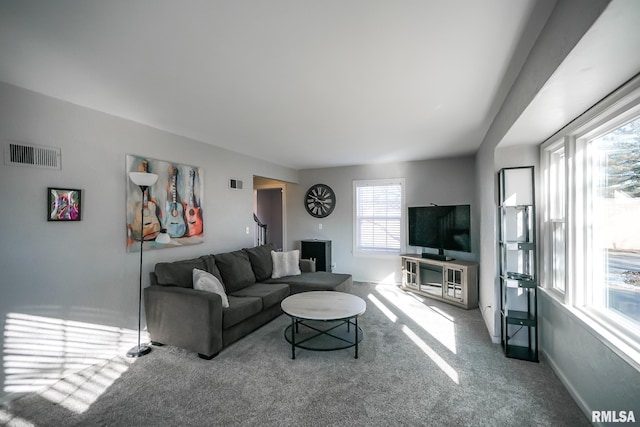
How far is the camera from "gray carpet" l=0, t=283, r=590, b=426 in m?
1.88

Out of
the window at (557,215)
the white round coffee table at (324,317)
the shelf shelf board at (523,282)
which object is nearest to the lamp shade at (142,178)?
the white round coffee table at (324,317)

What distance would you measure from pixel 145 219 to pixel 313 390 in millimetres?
2543

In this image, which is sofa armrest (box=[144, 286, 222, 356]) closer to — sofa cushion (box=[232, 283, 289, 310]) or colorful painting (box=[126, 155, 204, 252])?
colorful painting (box=[126, 155, 204, 252])

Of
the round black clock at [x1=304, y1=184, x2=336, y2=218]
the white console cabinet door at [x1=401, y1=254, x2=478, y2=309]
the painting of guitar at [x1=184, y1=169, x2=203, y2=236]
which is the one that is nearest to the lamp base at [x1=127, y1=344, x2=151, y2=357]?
the painting of guitar at [x1=184, y1=169, x2=203, y2=236]

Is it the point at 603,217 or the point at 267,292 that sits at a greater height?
the point at 603,217

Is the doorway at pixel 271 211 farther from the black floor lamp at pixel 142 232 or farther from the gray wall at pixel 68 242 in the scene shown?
the black floor lamp at pixel 142 232

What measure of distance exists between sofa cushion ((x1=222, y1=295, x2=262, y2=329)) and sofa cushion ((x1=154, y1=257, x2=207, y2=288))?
0.56m

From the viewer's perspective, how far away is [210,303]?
8.64 ft

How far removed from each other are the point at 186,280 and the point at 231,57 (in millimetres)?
2453

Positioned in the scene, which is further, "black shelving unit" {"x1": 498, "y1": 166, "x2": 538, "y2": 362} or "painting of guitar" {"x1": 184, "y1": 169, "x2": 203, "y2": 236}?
"painting of guitar" {"x1": 184, "y1": 169, "x2": 203, "y2": 236}

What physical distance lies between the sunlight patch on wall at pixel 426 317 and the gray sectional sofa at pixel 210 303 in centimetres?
105

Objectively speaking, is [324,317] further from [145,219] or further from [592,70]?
[592,70]

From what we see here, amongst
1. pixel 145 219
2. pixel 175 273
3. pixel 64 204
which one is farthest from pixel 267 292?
pixel 64 204

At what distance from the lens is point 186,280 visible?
3113mm
